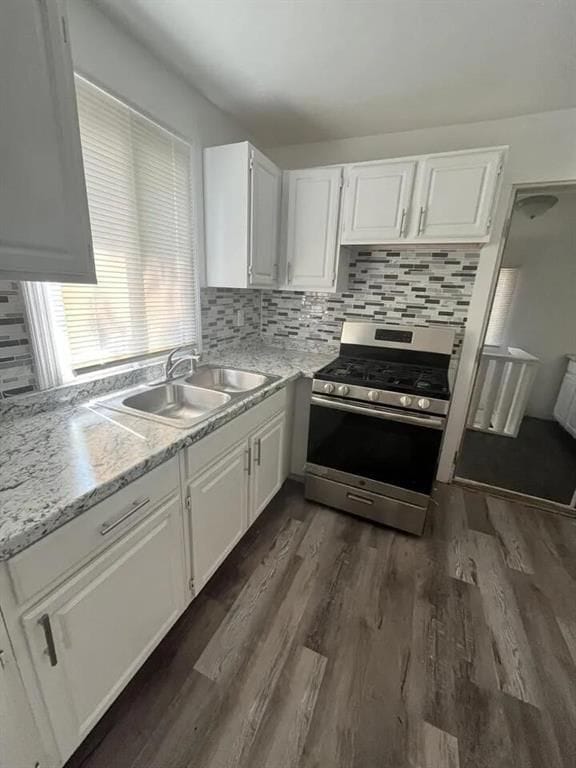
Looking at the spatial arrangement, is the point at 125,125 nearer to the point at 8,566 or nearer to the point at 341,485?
the point at 8,566

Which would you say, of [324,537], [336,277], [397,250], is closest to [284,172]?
[336,277]

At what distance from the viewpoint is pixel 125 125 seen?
148 centimetres

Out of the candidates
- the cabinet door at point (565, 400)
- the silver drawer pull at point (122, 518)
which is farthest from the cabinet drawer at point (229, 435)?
the cabinet door at point (565, 400)

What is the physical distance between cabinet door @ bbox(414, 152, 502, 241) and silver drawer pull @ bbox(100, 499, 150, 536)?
6.59ft

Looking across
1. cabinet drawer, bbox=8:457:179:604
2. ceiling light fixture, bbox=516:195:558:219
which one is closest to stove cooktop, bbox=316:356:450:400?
cabinet drawer, bbox=8:457:179:604

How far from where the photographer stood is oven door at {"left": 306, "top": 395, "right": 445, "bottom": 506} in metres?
1.82

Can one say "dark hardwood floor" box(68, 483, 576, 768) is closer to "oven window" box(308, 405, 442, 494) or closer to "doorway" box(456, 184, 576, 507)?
"oven window" box(308, 405, 442, 494)

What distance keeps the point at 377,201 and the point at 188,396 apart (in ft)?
5.40

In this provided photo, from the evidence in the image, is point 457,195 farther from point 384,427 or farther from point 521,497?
point 521,497

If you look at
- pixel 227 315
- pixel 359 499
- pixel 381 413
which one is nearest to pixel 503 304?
pixel 381 413

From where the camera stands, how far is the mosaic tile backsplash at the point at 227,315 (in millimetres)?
2203

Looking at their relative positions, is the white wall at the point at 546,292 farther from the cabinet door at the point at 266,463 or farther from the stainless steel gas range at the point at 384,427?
the cabinet door at the point at 266,463

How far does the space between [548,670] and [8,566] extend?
195 centimetres

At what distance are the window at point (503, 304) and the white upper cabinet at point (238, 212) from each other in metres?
2.81
